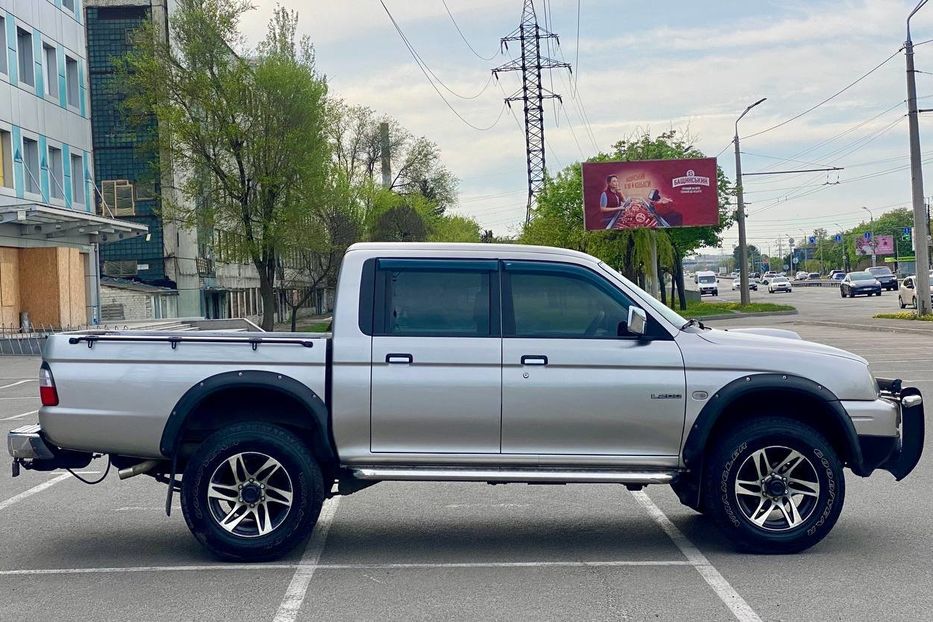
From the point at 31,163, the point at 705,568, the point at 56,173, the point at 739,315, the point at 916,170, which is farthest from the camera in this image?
the point at 739,315

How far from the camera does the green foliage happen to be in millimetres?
55250

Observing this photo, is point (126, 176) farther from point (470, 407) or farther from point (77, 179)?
point (470, 407)

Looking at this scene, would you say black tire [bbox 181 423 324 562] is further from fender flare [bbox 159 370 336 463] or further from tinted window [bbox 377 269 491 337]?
tinted window [bbox 377 269 491 337]

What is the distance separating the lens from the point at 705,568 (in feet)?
21.8

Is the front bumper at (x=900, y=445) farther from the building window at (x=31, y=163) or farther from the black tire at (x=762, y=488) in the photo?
the building window at (x=31, y=163)

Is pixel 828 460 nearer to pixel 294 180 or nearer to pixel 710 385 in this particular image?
pixel 710 385

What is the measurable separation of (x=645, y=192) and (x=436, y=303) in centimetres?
4589

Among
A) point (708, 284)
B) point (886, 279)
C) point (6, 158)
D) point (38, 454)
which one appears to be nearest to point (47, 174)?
point (6, 158)

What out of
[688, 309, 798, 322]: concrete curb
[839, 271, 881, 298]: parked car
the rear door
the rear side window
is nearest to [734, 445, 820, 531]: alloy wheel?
the rear door

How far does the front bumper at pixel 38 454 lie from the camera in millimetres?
7129

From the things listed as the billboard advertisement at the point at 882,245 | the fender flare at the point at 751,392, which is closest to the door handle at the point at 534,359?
the fender flare at the point at 751,392

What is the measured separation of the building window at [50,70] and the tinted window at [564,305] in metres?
36.3

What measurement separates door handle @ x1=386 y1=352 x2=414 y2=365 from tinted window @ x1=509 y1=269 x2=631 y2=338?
0.68 meters

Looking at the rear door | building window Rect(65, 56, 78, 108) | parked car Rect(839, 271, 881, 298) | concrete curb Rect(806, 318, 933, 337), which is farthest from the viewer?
parked car Rect(839, 271, 881, 298)
